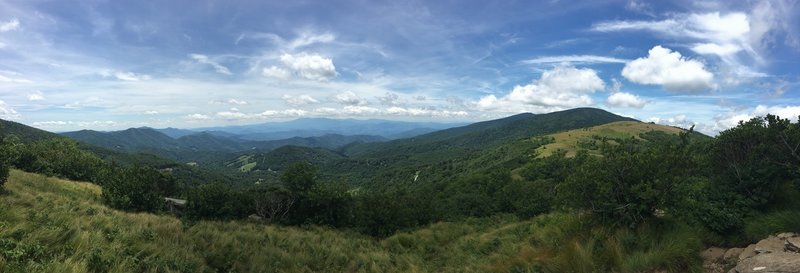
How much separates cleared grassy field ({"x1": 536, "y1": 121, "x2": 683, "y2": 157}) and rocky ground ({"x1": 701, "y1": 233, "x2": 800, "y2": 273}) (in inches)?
3501

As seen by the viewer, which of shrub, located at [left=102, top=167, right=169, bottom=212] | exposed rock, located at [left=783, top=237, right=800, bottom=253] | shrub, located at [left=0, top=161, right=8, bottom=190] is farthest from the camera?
shrub, located at [left=102, top=167, right=169, bottom=212]

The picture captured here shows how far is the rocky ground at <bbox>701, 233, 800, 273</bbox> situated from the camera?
545 cm

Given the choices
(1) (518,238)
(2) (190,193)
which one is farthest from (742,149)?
(2) (190,193)

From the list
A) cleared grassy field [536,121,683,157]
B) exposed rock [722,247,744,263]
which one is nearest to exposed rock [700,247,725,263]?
exposed rock [722,247,744,263]

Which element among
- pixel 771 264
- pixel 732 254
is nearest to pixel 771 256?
pixel 771 264

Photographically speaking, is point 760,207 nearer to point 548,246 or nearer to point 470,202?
point 548,246

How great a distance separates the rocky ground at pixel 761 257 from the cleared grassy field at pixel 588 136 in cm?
8893

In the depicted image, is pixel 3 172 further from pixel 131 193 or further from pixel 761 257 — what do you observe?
pixel 761 257

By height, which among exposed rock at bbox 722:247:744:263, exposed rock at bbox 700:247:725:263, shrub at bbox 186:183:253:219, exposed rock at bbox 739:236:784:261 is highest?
exposed rock at bbox 739:236:784:261

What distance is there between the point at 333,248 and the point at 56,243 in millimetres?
8607

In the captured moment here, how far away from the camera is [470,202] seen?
50.2m

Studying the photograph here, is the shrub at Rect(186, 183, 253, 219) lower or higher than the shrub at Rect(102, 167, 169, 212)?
lower

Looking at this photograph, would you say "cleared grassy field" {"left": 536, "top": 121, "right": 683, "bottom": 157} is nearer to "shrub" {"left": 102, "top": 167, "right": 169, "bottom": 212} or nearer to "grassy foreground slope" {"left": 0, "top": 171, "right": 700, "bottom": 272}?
"grassy foreground slope" {"left": 0, "top": 171, "right": 700, "bottom": 272}

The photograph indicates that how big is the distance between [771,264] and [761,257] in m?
0.38
